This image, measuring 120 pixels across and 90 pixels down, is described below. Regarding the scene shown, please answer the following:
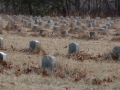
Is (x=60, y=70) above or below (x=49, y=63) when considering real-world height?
below

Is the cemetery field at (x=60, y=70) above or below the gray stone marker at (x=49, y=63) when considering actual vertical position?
below

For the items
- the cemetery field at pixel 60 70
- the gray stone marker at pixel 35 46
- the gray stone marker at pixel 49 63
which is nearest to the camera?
the cemetery field at pixel 60 70

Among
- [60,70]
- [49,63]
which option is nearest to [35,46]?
[49,63]

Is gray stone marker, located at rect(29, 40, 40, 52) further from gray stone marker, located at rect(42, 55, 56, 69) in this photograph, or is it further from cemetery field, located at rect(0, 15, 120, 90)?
gray stone marker, located at rect(42, 55, 56, 69)

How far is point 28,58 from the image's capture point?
758 centimetres

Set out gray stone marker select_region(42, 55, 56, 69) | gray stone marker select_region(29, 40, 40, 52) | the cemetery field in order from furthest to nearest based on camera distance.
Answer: gray stone marker select_region(29, 40, 40, 52), gray stone marker select_region(42, 55, 56, 69), the cemetery field

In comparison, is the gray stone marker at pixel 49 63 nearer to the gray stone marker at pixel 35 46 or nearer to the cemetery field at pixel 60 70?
the cemetery field at pixel 60 70

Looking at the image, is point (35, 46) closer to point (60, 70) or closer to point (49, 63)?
point (49, 63)

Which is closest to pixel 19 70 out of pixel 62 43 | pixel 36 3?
pixel 62 43

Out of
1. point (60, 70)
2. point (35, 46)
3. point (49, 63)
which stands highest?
point (35, 46)

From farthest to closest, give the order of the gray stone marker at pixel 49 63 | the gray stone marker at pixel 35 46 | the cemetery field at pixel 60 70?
the gray stone marker at pixel 35 46 < the gray stone marker at pixel 49 63 < the cemetery field at pixel 60 70

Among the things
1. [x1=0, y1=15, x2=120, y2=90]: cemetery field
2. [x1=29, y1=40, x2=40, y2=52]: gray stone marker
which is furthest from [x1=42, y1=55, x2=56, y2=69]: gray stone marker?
[x1=29, y1=40, x2=40, y2=52]: gray stone marker

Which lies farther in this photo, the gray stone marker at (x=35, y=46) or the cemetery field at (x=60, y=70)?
the gray stone marker at (x=35, y=46)

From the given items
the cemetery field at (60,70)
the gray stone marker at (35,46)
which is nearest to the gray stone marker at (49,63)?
the cemetery field at (60,70)
